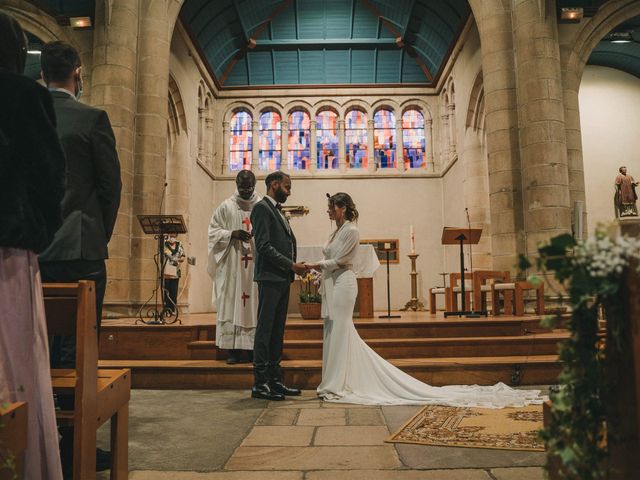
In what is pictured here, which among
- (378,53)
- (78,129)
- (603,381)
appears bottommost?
(603,381)

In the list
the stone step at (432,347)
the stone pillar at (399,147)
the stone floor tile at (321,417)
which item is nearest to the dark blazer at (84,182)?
the stone floor tile at (321,417)

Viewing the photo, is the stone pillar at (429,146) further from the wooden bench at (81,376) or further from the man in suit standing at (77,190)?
the wooden bench at (81,376)

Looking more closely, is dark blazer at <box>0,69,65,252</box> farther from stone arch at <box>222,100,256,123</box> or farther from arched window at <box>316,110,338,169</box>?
stone arch at <box>222,100,256,123</box>

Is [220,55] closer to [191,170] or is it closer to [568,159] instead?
[191,170]

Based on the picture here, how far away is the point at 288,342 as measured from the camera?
5832 millimetres

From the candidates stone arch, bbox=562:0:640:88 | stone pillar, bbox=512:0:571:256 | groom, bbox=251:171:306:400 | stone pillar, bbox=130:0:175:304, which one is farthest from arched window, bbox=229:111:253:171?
groom, bbox=251:171:306:400

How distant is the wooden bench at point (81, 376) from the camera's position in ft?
5.94

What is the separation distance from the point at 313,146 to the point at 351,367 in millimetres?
11742

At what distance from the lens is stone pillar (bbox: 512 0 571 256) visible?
26.6ft

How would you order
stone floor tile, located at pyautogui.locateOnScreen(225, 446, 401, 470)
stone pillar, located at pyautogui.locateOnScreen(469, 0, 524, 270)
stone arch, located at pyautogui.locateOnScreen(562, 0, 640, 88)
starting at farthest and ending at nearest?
stone arch, located at pyautogui.locateOnScreen(562, 0, 640, 88), stone pillar, located at pyautogui.locateOnScreen(469, 0, 524, 270), stone floor tile, located at pyautogui.locateOnScreen(225, 446, 401, 470)

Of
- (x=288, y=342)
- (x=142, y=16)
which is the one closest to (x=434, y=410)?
(x=288, y=342)

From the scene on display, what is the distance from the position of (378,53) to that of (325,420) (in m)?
13.5

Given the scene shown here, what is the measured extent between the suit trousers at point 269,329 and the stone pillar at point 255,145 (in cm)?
1143

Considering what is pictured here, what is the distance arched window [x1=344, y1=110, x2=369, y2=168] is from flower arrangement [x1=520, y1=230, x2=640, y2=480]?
14.5 meters
